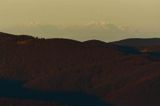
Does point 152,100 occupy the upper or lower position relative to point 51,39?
lower

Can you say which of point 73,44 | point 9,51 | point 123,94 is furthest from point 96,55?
point 123,94

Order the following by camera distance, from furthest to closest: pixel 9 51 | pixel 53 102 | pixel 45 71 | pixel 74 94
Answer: pixel 9 51, pixel 45 71, pixel 74 94, pixel 53 102

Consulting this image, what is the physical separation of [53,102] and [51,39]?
57.0 m

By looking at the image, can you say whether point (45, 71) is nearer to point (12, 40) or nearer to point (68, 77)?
point (68, 77)

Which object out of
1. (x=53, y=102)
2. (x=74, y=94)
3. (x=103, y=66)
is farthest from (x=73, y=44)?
(x=53, y=102)

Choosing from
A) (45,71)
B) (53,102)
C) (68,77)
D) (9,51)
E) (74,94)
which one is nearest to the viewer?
(53,102)

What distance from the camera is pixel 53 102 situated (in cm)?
12862

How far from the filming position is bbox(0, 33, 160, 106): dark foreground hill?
13450 cm

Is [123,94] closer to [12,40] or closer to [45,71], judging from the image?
[45,71]

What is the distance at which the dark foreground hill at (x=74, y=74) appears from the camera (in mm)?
134500

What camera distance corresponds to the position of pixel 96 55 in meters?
171

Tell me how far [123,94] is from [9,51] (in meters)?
49.5

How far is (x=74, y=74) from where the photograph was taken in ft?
503

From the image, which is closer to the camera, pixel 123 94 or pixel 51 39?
pixel 123 94
